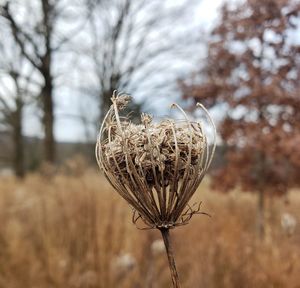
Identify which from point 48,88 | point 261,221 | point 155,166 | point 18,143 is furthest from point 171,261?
point 18,143

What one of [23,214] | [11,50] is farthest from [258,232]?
[11,50]

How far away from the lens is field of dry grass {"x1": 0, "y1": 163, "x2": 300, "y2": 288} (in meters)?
3.40

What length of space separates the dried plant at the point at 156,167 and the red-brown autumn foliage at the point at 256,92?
365cm

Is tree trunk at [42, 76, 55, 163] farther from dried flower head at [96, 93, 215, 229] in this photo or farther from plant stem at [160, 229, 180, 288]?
plant stem at [160, 229, 180, 288]

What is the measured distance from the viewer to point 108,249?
154 inches

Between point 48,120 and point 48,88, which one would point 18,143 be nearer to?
point 48,120

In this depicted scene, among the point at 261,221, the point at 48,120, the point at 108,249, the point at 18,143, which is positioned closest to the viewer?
the point at 108,249

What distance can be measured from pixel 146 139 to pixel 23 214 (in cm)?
460

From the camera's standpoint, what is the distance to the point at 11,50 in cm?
1286

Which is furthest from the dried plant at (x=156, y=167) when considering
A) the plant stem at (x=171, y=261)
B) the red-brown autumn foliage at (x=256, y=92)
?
the red-brown autumn foliage at (x=256, y=92)

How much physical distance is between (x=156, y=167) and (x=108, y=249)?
333cm

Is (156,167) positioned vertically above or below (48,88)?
below

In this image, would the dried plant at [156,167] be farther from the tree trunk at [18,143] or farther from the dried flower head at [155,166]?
the tree trunk at [18,143]

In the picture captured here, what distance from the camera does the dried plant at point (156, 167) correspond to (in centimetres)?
68
